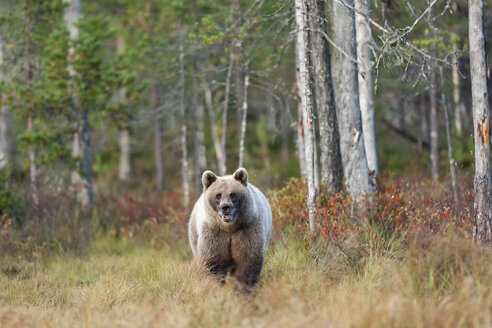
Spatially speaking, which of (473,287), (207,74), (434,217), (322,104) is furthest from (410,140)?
(473,287)

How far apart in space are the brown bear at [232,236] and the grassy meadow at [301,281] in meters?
0.23

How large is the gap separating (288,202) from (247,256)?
11.7ft

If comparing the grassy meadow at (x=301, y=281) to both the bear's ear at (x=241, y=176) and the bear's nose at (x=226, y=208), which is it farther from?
the bear's ear at (x=241, y=176)

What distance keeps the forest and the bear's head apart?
0.35m

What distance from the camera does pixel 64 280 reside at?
8.71m

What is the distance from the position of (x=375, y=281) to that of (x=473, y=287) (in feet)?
4.01

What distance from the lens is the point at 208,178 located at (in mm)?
7031

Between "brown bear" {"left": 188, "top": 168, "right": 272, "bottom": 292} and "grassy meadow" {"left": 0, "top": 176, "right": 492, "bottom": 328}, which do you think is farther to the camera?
"brown bear" {"left": 188, "top": 168, "right": 272, "bottom": 292}

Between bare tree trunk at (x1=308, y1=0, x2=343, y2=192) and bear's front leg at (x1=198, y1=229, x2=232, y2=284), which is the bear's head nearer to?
bear's front leg at (x1=198, y1=229, x2=232, y2=284)

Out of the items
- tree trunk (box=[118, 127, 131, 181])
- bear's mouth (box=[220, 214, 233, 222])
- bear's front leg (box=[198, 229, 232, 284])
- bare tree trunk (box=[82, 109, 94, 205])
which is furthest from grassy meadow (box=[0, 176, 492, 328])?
tree trunk (box=[118, 127, 131, 181])

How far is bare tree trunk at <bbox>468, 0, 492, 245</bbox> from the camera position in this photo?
283 inches

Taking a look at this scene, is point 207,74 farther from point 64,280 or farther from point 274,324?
point 274,324

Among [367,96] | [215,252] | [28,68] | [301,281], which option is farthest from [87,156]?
[301,281]

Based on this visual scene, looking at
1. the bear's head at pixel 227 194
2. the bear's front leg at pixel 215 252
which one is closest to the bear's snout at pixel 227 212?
the bear's head at pixel 227 194
